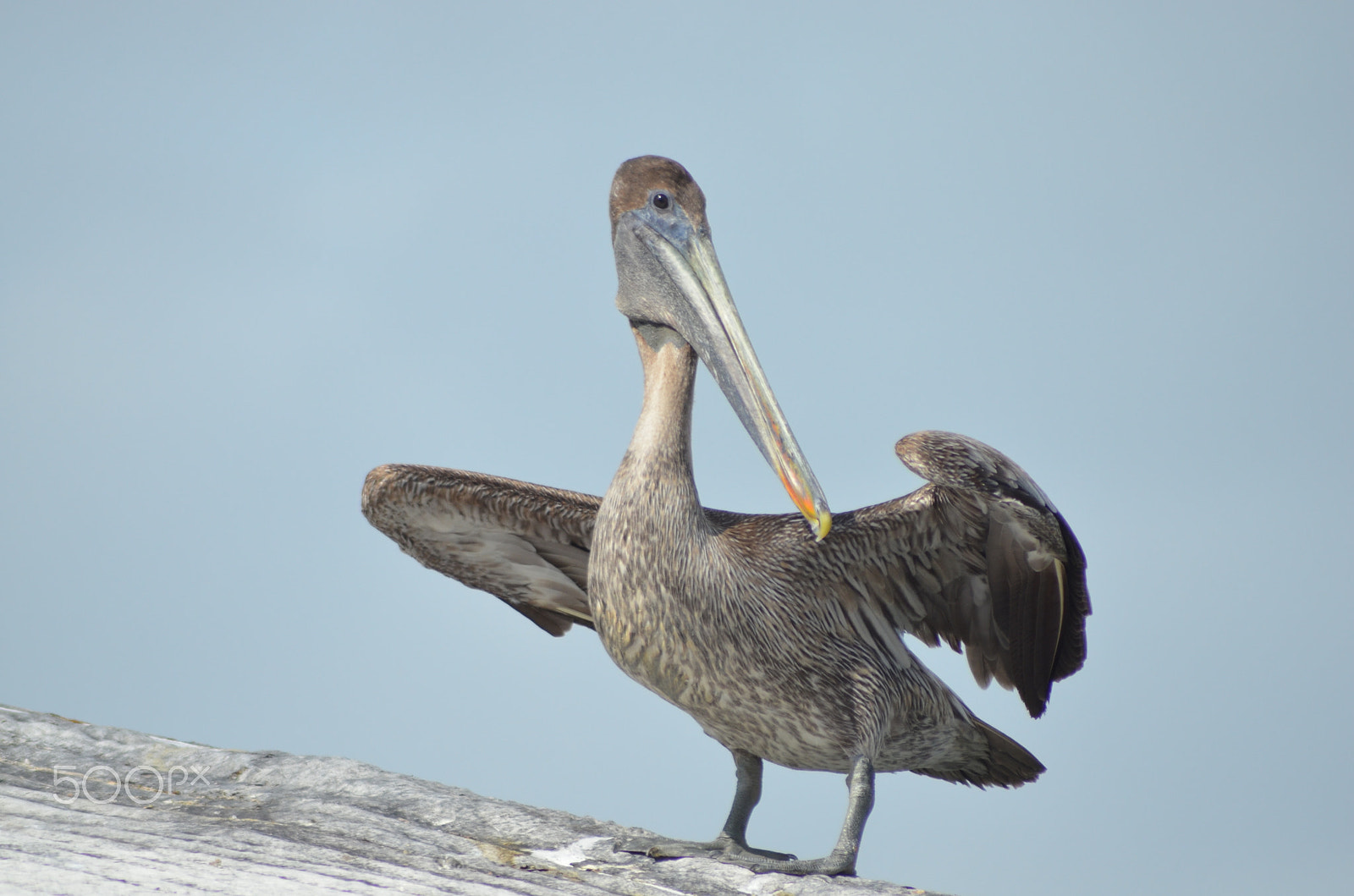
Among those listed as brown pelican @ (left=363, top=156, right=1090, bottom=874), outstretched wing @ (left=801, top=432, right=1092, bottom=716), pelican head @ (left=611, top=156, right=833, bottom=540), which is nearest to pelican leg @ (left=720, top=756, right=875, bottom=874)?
brown pelican @ (left=363, top=156, right=1090, bottom=874)

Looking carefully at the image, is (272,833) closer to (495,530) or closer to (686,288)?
(495,530)

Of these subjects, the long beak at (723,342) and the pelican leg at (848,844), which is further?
the long beak at (723,342)

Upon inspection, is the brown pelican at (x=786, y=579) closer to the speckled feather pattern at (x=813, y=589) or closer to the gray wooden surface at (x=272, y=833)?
the speckled feather pattern at (x=813, y=589)

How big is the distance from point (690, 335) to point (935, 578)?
165 centimetres

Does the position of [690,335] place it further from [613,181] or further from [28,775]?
[28,775]

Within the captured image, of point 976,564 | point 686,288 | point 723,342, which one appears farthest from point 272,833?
point 976,564

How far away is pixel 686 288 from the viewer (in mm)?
5793

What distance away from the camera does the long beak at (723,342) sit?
5.49 m

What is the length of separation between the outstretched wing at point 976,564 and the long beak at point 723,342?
1.24ft

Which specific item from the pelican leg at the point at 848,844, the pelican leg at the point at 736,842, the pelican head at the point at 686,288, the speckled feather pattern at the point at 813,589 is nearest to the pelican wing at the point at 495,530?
the speckled feather pattern at the point at 813,589

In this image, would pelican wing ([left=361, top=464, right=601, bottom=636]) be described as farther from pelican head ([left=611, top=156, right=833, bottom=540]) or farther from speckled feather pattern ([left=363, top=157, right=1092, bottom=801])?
pelican head ([left=611, top=156, right=833, bottom=540])

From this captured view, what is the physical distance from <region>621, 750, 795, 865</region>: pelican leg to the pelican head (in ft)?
4.07

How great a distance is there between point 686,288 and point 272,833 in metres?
2.96

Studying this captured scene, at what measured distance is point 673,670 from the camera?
527cm
